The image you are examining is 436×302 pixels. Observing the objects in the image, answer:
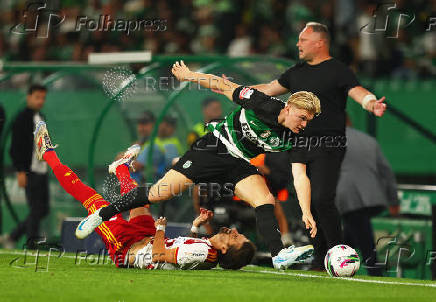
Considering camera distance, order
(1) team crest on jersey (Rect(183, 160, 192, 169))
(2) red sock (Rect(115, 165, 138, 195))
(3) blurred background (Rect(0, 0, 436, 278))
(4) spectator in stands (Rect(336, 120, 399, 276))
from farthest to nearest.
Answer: (3) blurred background (Rect(0, 0, 436, 278)) < (4) spectator in stands (Rect(336, 120, 399, 276)) < (2) red sock (Rect(115, 165, 138, 195)) < (1) team crest on jersey (Rect(183, 160, 192, 169))

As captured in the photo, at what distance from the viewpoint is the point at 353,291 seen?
27.1 feet

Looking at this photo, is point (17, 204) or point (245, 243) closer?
point (245, 243)

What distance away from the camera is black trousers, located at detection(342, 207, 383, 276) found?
11.4 meters

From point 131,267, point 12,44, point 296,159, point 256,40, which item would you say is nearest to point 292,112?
point 296,159

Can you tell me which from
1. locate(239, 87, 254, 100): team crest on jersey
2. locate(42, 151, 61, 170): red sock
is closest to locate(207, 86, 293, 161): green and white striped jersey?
locate(239, 87, 254, 100): team crest on jersey

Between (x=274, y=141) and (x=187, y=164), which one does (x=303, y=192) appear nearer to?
(x=274, y=141)

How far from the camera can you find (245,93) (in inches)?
368

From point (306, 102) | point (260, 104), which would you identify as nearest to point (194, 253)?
point (260, 104)

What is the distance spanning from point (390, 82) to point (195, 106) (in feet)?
12.9

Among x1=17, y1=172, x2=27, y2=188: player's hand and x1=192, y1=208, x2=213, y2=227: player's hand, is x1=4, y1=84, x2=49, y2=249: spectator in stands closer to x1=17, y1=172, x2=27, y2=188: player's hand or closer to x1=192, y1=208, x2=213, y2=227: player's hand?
x1=17, y1=172, x2=27, y2=188: player's hand

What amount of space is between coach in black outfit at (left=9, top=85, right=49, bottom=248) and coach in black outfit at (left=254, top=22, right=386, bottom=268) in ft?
13.1

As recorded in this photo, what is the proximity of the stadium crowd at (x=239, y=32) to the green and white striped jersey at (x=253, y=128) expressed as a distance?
7.05 m

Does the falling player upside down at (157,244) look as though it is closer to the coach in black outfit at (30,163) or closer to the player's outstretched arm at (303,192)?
the player's outstretched arm at (303,192)

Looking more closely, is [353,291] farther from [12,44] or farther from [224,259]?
[12,44]
